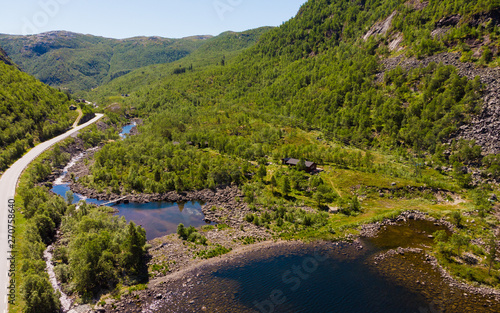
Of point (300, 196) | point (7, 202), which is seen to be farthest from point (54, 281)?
point (300, 196)

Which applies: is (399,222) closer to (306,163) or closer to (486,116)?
(306,163)

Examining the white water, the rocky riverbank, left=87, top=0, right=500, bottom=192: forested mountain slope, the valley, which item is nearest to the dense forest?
the valley

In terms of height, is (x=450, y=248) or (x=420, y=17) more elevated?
(x=420, y=17)

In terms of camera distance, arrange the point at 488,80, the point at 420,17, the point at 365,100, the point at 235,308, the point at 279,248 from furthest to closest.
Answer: the point at 420,17, the point at 365,100, the point at 488,80, the point at 279,248, the point at 235,308

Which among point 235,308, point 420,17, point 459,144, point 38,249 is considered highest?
point 420,17

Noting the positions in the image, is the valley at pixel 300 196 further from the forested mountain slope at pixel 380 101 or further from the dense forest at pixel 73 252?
the forested mountain slope at pixel 380 101

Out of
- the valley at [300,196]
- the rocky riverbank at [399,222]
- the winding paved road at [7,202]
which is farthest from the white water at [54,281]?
the rocky riverbank at [399,222]

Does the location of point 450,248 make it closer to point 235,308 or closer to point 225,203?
point 235,308

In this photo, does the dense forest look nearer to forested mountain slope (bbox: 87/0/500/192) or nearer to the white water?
the white water

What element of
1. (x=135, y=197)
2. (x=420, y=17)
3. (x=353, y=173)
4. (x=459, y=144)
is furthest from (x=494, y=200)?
(x=420, y=17)
